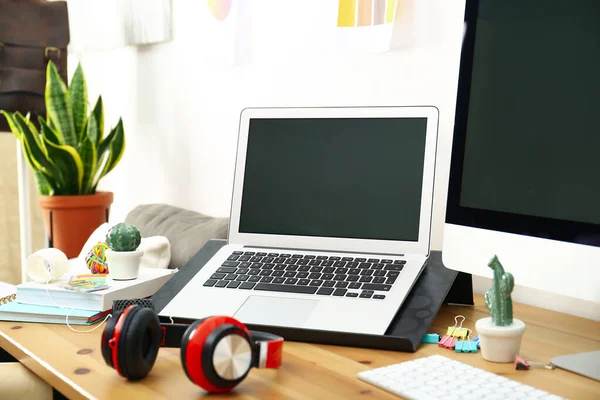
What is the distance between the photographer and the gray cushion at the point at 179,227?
1567mm

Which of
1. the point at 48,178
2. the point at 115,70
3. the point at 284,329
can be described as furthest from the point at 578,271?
the point at 115,70

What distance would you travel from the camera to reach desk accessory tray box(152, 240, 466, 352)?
3.04 feet

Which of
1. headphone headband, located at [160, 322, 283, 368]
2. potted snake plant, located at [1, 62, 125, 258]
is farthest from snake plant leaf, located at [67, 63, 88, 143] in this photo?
headphone headband, located at [160, 322, 283, 368]

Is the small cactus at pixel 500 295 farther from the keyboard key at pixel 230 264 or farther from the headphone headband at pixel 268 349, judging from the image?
the keyboard key at pixel 230 264

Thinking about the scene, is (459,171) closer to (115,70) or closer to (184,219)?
(184,219)

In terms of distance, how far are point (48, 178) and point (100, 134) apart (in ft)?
0.76

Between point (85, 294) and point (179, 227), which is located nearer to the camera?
point (85, 294)

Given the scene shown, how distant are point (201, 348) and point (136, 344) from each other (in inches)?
3.7

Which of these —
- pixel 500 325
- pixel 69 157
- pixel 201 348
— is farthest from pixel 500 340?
pixel 69 157

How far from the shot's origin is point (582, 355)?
0.90 m

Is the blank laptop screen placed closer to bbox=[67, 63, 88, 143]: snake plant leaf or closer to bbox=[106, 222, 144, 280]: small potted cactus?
bbox=[106, 222, 144, 280]: small potted cactus

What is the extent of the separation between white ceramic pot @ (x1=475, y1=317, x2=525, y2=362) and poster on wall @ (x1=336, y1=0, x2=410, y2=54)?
74 centimetres

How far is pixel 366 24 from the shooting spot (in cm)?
148

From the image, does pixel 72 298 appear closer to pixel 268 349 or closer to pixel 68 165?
pixel 268 349
